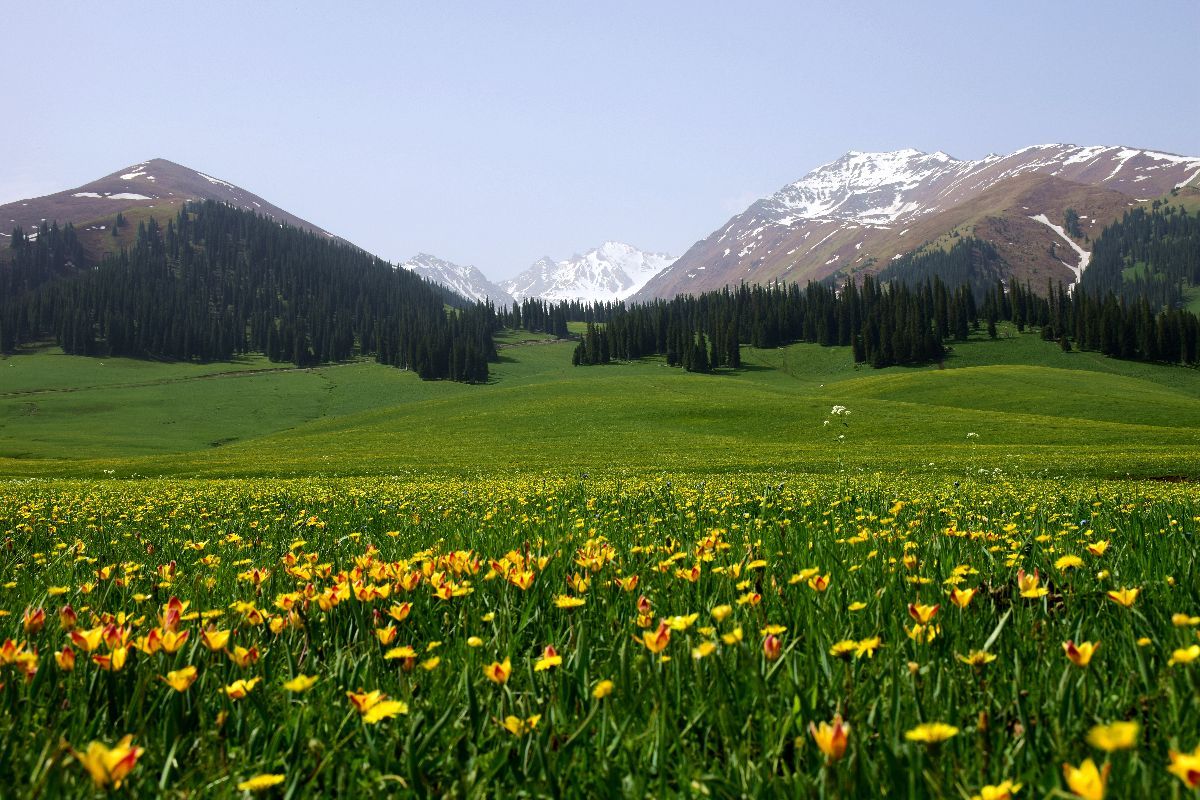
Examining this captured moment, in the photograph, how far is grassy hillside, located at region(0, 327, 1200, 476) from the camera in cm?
3672

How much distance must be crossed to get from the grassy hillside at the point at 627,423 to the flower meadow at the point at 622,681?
23.1 m

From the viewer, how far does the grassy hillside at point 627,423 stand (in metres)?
36.7

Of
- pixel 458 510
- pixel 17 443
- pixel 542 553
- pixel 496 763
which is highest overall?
pixel 496 763

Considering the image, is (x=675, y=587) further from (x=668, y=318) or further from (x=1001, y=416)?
(x=668, y=318)

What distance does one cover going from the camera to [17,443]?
69.1 metres

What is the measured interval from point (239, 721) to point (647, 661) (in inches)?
58.2

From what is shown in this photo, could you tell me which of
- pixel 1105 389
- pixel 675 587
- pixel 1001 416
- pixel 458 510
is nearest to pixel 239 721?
pixel 675 587

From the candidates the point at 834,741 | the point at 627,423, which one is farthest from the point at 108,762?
the point at 627,423

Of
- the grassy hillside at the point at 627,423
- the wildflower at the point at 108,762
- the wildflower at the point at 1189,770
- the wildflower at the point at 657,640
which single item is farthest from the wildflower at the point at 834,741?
the grassy hillside at the point at 627,423

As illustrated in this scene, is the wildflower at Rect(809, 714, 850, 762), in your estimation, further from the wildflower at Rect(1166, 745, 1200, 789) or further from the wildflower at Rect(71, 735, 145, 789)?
the wildflower at Rect(71, 735, 145, 789)

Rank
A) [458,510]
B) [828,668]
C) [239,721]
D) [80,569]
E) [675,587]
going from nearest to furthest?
1. [239,721]
2. [828,668]
3. [675,587]
4. [80,569]
5. [458,510]

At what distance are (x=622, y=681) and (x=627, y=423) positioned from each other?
198ft

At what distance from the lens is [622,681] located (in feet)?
7.95

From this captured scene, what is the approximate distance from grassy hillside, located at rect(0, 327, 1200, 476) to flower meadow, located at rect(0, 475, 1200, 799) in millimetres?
23083
